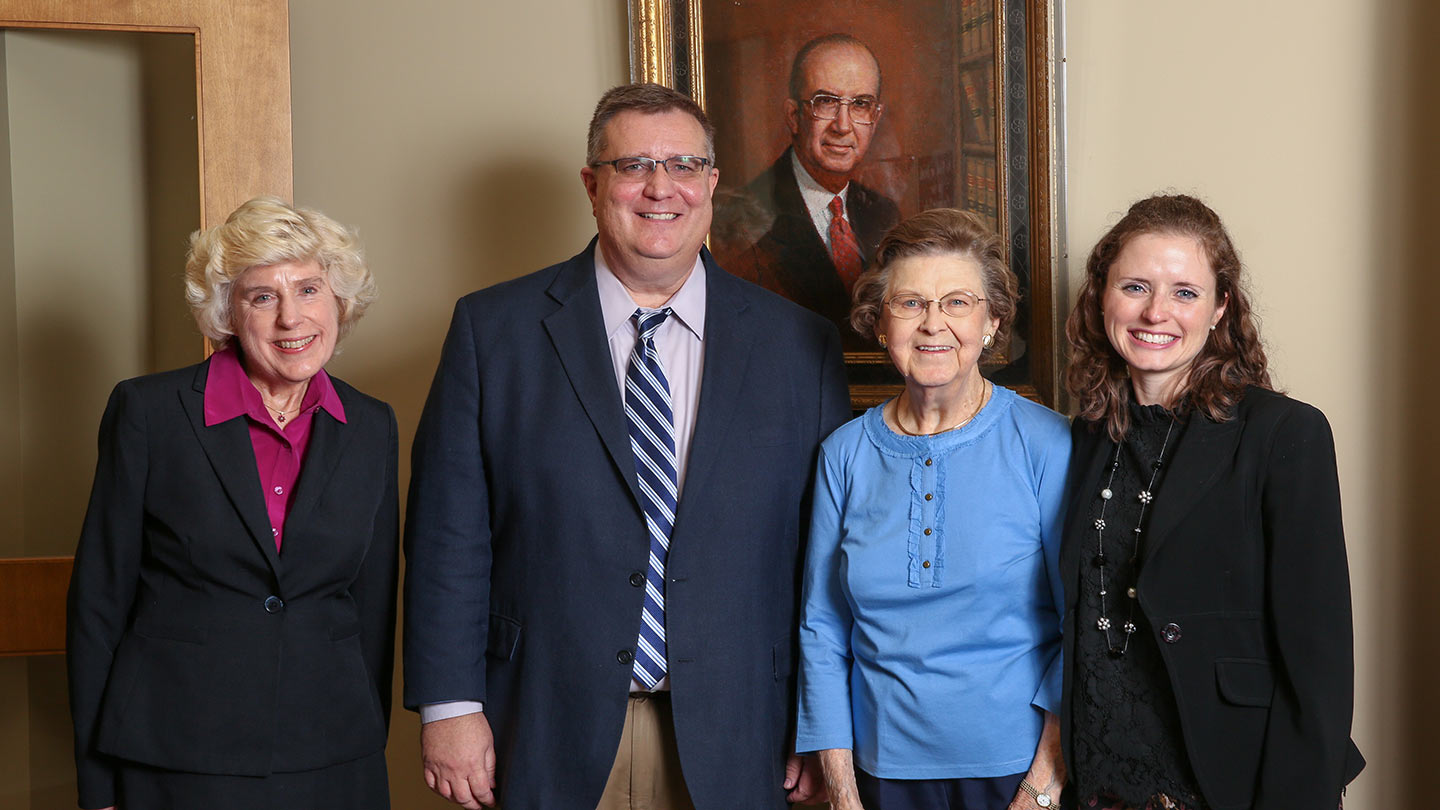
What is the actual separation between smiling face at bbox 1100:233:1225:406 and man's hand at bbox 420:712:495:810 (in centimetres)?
131

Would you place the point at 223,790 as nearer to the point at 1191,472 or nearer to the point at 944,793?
the point at 944,793

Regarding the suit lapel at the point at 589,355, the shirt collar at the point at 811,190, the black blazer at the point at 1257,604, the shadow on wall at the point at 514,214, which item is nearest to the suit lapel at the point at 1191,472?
the black blazer at the point at 1257,604

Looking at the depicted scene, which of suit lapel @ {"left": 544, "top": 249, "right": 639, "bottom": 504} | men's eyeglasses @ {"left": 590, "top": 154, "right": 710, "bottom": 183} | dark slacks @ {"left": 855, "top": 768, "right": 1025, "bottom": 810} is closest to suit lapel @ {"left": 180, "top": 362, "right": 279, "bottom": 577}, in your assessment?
suit lapel @ {"left": 544, "top": 249, "right": 639, "bottom": 504}

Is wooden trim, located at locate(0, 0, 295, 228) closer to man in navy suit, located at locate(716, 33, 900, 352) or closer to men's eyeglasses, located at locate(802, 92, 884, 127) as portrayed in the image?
man in navy suit, located at locate(716, 33, 900, 352)

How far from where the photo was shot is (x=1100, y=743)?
183 cm

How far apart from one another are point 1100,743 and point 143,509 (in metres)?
1.64

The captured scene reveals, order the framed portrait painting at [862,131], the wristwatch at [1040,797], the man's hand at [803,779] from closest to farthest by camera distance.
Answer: the wristwatch at [1040,797] < the man's hand at [803,779] < the framed portrait painting at [862,131]

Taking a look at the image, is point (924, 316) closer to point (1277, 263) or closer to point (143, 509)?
point (1277, 263)

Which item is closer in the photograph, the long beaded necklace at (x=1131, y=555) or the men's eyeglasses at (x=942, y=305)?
the long beaded necklace at (x=1131, y=555)

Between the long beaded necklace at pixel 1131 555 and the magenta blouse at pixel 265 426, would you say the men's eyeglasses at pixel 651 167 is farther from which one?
the long beaded necklace at pixel 1131 555

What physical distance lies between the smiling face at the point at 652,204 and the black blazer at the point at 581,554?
0.11 metres

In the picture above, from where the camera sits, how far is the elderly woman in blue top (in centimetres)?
195

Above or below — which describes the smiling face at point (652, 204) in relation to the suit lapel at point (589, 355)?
above

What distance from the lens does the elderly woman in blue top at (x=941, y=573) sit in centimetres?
195
